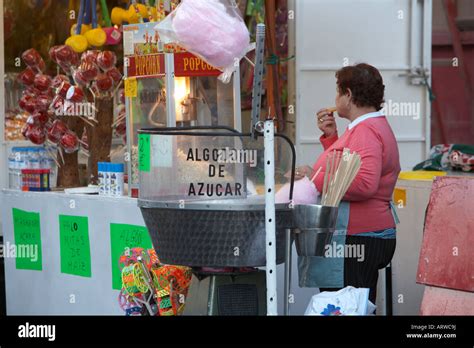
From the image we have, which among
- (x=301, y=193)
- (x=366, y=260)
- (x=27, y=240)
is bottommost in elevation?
(x=27, y=240)

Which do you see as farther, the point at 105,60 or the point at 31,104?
the point at 31,104

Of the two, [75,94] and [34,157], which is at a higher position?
[75,94]

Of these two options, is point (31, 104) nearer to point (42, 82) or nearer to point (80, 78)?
point (42, 82)

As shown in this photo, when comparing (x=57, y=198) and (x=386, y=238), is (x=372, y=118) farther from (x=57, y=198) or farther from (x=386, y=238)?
(x=57, y=198)

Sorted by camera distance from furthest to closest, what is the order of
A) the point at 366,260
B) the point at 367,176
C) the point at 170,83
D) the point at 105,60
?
the point at 105,60
the point at 170,83
the point at 366,260
the point at 367,176

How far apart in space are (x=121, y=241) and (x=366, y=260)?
5.20 ft

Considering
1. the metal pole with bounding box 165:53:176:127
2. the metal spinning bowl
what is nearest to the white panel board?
the metal pole with bounding box 165:53:176:127

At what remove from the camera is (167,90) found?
534 centimetres

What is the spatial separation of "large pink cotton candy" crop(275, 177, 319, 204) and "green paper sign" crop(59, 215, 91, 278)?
2008 mm

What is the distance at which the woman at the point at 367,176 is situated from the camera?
4473 mm

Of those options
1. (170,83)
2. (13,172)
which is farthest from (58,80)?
(170,83)

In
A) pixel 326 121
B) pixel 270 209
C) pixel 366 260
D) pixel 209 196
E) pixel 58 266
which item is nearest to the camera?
pixel 270 209

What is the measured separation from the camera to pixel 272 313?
380cm

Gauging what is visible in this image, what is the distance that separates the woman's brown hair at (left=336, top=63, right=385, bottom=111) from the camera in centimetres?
464
